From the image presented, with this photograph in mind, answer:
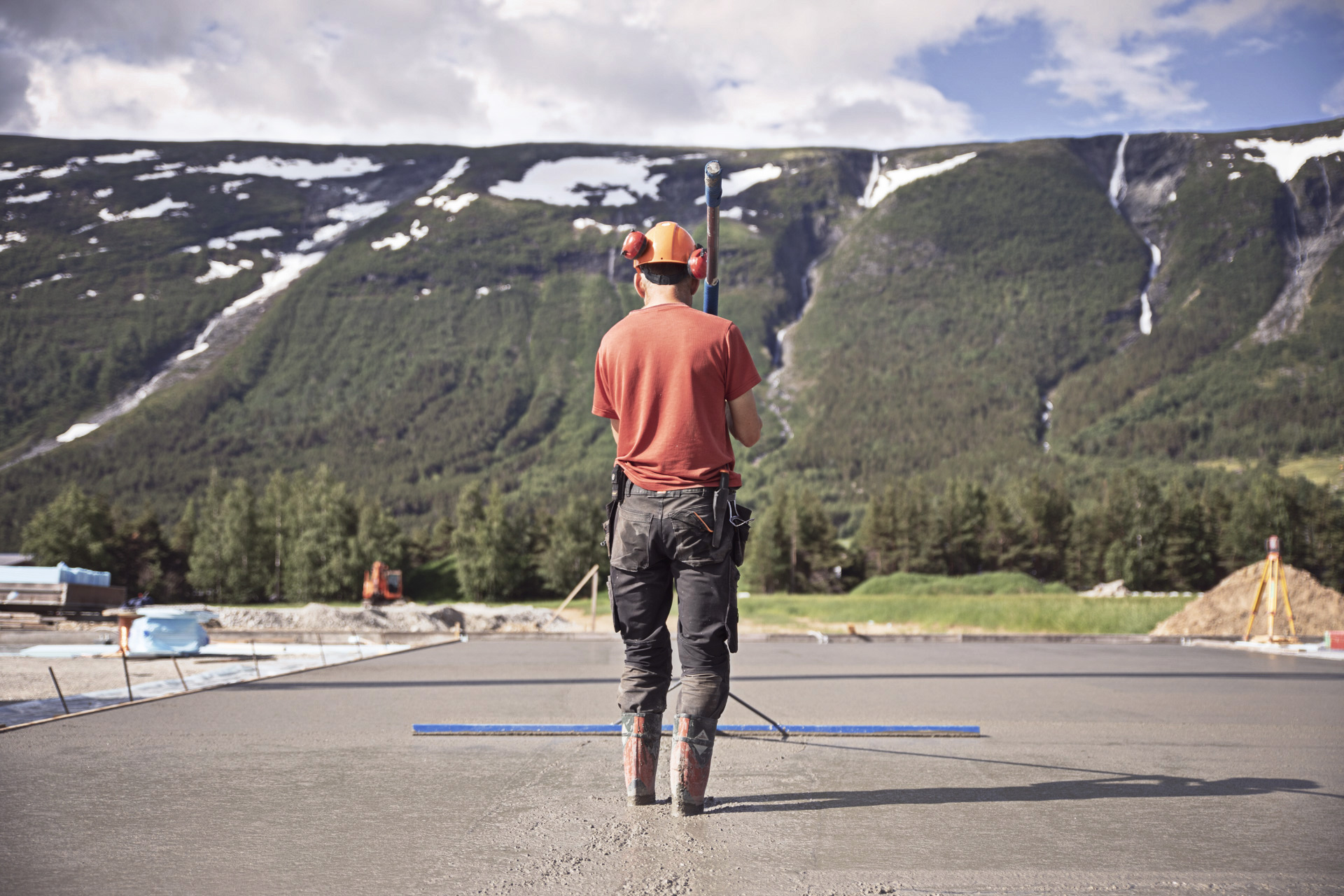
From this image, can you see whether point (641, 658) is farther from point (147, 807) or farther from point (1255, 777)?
point (1255, 777)

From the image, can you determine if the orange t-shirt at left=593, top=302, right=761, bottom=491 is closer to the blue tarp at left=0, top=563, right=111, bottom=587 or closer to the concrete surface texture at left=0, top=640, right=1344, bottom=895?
the concrete surface texture at left=0, top=640, right=1344, bottom=895

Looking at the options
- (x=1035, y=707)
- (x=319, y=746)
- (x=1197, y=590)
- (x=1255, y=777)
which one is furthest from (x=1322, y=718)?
(x=1197, y=590)

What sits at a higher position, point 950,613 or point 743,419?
point 743,419

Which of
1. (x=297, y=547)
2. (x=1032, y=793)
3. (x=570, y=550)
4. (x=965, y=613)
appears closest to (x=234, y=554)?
(x=297, y=547)

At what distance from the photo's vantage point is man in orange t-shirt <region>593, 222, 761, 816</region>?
3896 millimetres

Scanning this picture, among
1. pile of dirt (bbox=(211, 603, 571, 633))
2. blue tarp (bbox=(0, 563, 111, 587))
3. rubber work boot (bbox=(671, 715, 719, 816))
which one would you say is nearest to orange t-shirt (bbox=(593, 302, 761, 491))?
rubber work boot (bbox=(671, 715, 719, 816))

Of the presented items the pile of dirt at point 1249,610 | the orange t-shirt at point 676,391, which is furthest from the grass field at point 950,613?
the orange t-shirt at point 676,391

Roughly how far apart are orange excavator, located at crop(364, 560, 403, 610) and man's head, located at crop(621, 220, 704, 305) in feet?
161

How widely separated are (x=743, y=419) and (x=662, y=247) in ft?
2.78

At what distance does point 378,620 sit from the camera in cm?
3061

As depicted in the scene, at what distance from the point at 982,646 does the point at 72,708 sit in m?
14.5

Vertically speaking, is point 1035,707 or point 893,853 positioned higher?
point 893,853

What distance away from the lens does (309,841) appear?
3.30 meters

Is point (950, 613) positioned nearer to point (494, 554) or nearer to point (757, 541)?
point (757, 541)
